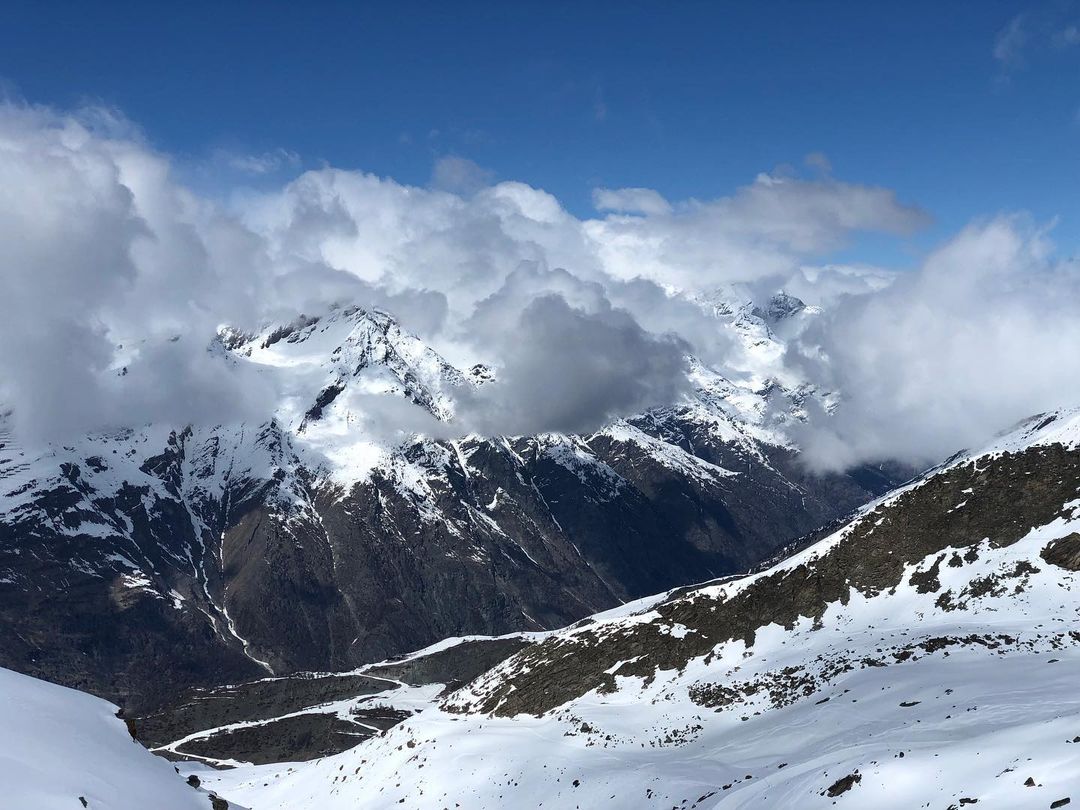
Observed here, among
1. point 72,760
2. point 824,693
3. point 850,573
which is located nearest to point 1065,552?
point 850,573

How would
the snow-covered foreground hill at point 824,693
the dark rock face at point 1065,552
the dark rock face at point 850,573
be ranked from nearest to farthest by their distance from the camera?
the snow-covered foreground hill at point 824,693 < the dark rock face at point 1065,552 < the dark rock face at point 850,573

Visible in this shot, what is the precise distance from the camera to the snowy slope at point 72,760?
20547 mm

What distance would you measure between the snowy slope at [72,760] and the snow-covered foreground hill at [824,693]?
26076 millimetres

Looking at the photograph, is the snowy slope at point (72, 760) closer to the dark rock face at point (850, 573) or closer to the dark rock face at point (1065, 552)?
the dark rock face at point (850, 573)

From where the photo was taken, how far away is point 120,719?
30.7 metres

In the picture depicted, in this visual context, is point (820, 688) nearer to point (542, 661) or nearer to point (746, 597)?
point (746, 597)

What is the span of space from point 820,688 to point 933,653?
874cm

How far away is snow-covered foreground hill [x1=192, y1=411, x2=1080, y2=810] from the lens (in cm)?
3738

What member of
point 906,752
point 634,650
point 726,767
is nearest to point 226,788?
point 634,650

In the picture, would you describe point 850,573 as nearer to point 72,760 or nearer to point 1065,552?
point 1065,552

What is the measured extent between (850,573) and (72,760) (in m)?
84.1

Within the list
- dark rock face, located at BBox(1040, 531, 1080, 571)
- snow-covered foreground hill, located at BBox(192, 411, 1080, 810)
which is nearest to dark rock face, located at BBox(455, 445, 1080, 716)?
snow-covered foreground hill, located at BBox(192, 411, 1080, 810)

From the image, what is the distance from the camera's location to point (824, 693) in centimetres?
6100

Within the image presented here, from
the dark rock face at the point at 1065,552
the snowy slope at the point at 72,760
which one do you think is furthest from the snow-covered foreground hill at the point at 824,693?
the snowy slope at the point at 72,760
